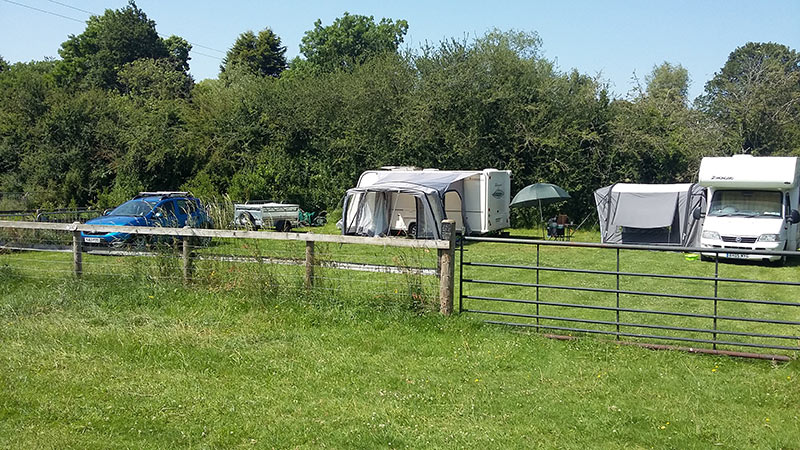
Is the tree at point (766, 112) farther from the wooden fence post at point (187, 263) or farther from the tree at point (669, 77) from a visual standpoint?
the wooden fence post at point (187, 263)

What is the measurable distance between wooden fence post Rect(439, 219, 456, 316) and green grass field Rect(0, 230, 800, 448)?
20 cm

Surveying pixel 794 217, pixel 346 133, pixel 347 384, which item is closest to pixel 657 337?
pixel 347 384

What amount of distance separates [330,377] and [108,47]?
2390 inches

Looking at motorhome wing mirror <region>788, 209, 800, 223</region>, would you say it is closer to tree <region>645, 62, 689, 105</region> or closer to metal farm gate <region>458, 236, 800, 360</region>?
metal farm gate <region>458, 236, 800, 360</region>

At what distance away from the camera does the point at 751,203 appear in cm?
1536

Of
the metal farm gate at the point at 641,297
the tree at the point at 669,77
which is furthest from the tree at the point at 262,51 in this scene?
the metal farm gate at the point at 641,297

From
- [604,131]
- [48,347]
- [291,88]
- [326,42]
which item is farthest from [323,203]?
[326,42]

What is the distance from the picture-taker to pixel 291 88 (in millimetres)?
27828

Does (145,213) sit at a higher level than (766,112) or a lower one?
lower

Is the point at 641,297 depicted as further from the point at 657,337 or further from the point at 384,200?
the point at 384,200

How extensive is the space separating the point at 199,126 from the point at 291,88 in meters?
4.29

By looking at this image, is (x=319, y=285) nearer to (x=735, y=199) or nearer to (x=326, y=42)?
(x=735, y=199)

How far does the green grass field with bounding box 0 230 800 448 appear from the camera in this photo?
4551 mm

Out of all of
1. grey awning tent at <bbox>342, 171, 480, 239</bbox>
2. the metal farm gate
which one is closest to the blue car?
grey awning tent at <bbox>342, 171, 480, 239</bbox>
